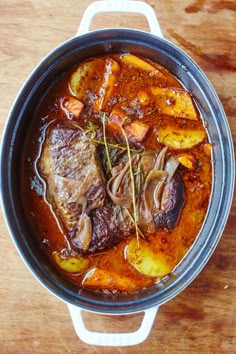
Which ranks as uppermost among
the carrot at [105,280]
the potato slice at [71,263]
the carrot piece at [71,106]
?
the carrot piece at [71,106]

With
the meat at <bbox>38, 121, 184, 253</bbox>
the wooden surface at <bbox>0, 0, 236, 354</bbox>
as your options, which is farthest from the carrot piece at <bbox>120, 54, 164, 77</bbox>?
the meat at <bbox>38, 121, 184, 253</bbox>

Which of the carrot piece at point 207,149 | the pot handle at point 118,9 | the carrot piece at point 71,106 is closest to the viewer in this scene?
the pot handle at point 118,9

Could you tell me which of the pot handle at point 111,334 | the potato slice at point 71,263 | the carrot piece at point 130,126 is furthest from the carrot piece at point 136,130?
the pot handle at point 111,334

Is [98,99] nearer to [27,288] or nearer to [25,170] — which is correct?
[25,170]

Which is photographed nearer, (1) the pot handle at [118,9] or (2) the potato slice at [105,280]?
(1) the pot handle at [118,9]

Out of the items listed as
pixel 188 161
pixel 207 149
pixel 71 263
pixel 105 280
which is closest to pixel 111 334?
pixel 105 280

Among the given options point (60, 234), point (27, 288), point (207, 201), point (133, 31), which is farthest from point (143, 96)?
→ point (27, 288)

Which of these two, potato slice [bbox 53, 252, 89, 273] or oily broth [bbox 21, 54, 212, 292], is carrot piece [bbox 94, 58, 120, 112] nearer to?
oily broth [bbox 21, 54, 212, 292]

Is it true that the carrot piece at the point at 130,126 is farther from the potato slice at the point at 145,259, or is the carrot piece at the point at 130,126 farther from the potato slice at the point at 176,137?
the potato slice at the point at 145,259
